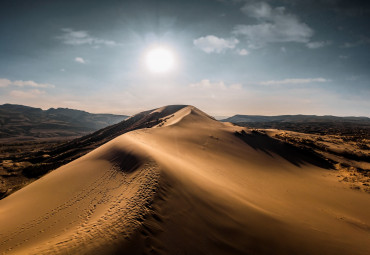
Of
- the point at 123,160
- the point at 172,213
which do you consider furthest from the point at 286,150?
the point at 172,213

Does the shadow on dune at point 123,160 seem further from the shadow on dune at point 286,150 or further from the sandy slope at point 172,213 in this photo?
the shadow on dune at point 286,150

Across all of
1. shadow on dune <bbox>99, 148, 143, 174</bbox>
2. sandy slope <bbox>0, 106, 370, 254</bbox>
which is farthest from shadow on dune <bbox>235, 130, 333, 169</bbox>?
shadow on dune <bbox>99, 148, 143, 174</bbox>

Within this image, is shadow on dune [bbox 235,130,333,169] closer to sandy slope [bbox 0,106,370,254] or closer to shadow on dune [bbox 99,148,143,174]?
sandy slope [bbox 0,106,370,254]

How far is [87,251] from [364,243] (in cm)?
1009

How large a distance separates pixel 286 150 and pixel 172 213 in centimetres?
1983

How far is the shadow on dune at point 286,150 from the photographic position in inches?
760

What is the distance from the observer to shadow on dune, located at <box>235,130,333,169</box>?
1930 centimetres

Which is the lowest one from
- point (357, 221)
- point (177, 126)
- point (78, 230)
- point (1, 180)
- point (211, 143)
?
point (1, 180)

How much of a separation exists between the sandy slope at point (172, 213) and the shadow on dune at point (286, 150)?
5740 millimetres

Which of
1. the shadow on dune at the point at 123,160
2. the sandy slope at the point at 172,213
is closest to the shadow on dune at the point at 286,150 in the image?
the sandy slope at the point at 172,213

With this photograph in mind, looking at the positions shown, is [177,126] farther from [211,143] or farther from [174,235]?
[174,235]

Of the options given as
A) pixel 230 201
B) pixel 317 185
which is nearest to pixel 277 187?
pixel 317 185

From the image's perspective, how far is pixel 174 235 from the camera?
562 cm

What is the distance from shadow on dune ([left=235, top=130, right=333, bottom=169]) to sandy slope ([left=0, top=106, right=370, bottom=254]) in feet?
18.8
